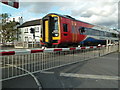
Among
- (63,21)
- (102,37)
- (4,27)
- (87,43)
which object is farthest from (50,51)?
(4,27)

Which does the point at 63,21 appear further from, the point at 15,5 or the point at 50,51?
the point at 15,5

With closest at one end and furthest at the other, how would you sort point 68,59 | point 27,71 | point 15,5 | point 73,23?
point 15,5, point 27,71, point 68,59, point 73,23

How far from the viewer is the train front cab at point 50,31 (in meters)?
12.7

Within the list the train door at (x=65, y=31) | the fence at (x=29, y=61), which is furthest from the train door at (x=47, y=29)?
the fence at (x=29, y=61)

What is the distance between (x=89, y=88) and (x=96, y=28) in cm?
1780

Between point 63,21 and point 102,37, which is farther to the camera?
point 102,37

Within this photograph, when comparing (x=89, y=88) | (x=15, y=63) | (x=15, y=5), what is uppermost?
(x=15, y=5)

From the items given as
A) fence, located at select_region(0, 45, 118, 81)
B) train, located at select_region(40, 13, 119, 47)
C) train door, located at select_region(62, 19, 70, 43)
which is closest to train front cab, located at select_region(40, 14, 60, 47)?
train, located at select_region(40, 13, 119, 47)

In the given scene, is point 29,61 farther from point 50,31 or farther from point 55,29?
point 50,31

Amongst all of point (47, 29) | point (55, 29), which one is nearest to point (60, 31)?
point (55, 29)

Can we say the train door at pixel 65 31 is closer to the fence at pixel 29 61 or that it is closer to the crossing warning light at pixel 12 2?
the fence at pixel 29 61

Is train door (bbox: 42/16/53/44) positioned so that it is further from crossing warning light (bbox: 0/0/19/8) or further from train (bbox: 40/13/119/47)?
crossing warning light (bbox: 0/0/19/8)

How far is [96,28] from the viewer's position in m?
20.8

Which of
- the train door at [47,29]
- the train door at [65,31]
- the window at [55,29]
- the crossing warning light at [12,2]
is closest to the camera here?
the crossing warning light at [12,2]
